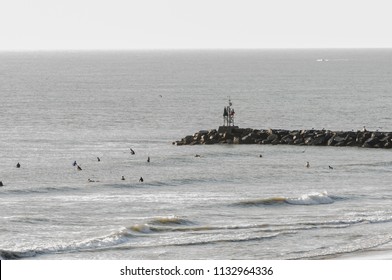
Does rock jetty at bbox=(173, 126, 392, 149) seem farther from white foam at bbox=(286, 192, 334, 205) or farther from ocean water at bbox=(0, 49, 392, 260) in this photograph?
white foam at bbox=(286, 192, 334, 205)

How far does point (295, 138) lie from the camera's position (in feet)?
335

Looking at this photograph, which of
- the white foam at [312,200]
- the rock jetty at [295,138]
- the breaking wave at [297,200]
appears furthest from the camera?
the rock jetty at [295,138]

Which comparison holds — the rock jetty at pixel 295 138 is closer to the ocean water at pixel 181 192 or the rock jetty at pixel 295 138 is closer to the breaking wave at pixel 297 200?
the ocean water at pixel 181 192

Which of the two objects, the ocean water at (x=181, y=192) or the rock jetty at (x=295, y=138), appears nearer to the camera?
the ocean water at (x=181, y=192)

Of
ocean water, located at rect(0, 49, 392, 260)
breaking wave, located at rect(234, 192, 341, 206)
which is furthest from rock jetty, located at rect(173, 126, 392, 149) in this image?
breaking wave, located at rect(234, 192, 341, 206)

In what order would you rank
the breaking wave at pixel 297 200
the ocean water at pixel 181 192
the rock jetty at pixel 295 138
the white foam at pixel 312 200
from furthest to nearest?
the rock jetty at pixel 295 138
the white foam at pixel 312 200
the breaking wave at pixel 297 200
the ocean water at pixel 181 192

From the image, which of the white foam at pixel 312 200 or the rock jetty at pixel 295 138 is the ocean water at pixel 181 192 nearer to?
the white foam at pixel 312 200

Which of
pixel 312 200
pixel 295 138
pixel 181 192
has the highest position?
pixel 312 200

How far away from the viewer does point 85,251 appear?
53062mm

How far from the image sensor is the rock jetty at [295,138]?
99188 millimetres

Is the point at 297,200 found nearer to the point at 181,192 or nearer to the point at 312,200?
the point at 312,200

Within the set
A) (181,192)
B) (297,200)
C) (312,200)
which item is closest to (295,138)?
(181,192)

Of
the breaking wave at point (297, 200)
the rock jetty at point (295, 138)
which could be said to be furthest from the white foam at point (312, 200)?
the rock jetty at point (295, 138)
